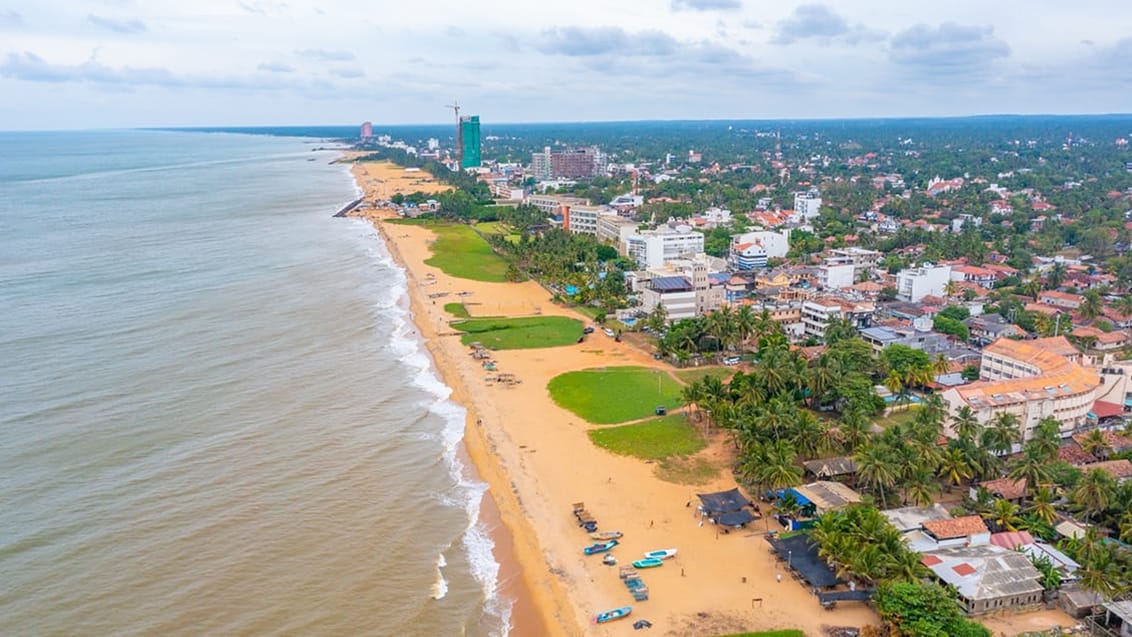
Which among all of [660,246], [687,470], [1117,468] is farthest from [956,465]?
[660,246]

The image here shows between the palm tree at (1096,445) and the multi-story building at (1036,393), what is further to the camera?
the multi-story building at (1036,393)

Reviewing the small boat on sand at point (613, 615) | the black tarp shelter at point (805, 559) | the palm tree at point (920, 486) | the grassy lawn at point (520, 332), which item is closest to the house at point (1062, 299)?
the grassy lawn at point (520, 332)

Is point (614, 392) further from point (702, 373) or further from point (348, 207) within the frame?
point (348, 207)

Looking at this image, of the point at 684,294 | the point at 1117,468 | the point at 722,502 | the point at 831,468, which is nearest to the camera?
the point at 722,502

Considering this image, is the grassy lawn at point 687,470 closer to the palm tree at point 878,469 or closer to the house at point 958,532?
the palm tree at point 878,469

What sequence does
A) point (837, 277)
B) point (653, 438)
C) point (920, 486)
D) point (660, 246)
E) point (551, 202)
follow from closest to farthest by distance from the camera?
point (920, 486)
point (653, 438)
point (837, 277)
point (660, 246)
point (551, 202)

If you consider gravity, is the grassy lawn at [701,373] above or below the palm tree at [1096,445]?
below
